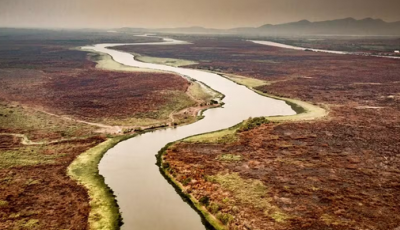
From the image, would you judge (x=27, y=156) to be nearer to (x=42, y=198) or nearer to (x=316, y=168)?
(x=42, y=198)

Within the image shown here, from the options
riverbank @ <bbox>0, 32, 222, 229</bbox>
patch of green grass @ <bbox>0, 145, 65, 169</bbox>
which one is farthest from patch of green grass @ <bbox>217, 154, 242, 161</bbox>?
patch of green grass @ <bbox>0, 145, 65, 169</bbox>

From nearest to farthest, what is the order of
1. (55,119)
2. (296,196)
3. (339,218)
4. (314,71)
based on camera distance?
1. (339,218)
2. (296,196)
3. (55,119)
4. (314,71)

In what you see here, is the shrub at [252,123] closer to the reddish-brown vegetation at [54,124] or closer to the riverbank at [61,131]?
the riverbank at [61,131]

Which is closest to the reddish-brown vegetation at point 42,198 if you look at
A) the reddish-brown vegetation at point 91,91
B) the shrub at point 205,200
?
the shrub at point 205,200

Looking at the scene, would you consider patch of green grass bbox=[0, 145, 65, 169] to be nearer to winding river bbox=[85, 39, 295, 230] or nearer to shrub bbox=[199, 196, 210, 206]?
winding river bbox=[85, 39, 295, 230]

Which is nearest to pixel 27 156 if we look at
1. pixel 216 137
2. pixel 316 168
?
pixel 216 137

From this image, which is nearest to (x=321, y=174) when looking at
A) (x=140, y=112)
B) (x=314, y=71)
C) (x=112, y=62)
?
(x=140, y=112)

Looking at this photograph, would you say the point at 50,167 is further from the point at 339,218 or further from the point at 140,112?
the point at 339,218
